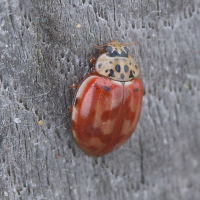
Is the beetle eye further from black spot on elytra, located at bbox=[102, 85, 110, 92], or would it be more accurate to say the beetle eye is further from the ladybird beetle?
black spot on elytra, located at bbox=[102, 85, 110, 92]

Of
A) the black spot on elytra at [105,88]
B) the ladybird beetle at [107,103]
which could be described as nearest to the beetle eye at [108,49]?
the ladybird beetle at [107,103]

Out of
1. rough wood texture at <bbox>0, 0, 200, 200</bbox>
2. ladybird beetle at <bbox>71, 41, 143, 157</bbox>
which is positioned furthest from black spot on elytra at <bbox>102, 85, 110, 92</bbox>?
rough wood texture at <bbox>0, 0, 200, 200</bbox>

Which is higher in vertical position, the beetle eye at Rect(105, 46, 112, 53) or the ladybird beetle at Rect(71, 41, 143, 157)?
the beetle eye at Rect(105, 46, 112, 53)

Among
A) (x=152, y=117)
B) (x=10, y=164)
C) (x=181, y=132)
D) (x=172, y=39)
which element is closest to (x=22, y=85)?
(x=10, y=164)

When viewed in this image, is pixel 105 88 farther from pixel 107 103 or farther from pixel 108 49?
pixel 108 49

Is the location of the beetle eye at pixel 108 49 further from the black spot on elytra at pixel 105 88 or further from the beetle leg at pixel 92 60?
the black spot on elytra at pixel 105 88

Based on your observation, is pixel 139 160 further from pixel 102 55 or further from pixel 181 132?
pixel 102 55
